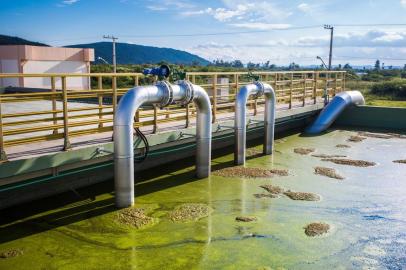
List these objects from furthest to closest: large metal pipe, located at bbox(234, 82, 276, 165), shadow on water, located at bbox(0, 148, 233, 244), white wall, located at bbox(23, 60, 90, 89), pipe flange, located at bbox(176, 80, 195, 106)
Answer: white wall, located at bbox(23, 60, 90, 89) → large metal pipe, located at bbox(234, 82, 276, 165) → pipe flange, located at bbox(176, 80, 195, 106) → shadow on water, located at bbox(0, 148, 233, 244)

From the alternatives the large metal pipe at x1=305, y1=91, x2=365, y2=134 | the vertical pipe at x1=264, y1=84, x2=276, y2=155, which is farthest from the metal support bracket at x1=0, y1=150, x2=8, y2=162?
the large metal pipe at x1=305, y1=91, x2=365, y2=134

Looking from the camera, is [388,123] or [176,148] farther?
[388,123]

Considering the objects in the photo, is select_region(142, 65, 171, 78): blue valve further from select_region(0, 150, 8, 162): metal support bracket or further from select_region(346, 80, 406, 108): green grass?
select_region(346, 80, 406, 108): green grass

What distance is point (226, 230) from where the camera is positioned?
6.49 meters

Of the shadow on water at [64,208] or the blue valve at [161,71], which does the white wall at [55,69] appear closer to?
the shadow on water at [64,208]

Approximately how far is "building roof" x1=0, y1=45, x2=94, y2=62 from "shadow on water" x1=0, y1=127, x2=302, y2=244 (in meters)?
27.0

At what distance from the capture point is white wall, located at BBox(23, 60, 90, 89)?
3103cm

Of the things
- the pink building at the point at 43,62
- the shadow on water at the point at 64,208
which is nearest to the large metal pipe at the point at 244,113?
the shadow on water at the point at 64,208

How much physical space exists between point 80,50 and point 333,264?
35950 millimetres

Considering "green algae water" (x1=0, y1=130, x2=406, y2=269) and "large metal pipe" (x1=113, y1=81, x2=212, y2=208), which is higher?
"large metal pipe" (x1=113, y1=81, x2=212, y2=208)

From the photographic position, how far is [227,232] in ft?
21.0

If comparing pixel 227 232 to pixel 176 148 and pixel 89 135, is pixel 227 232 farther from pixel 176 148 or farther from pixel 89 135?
pixel 176 148

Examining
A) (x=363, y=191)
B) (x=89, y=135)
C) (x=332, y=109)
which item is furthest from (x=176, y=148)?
(x=332, y=109)

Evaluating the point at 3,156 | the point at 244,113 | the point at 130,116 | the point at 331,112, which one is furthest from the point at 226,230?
the point at 331,112
